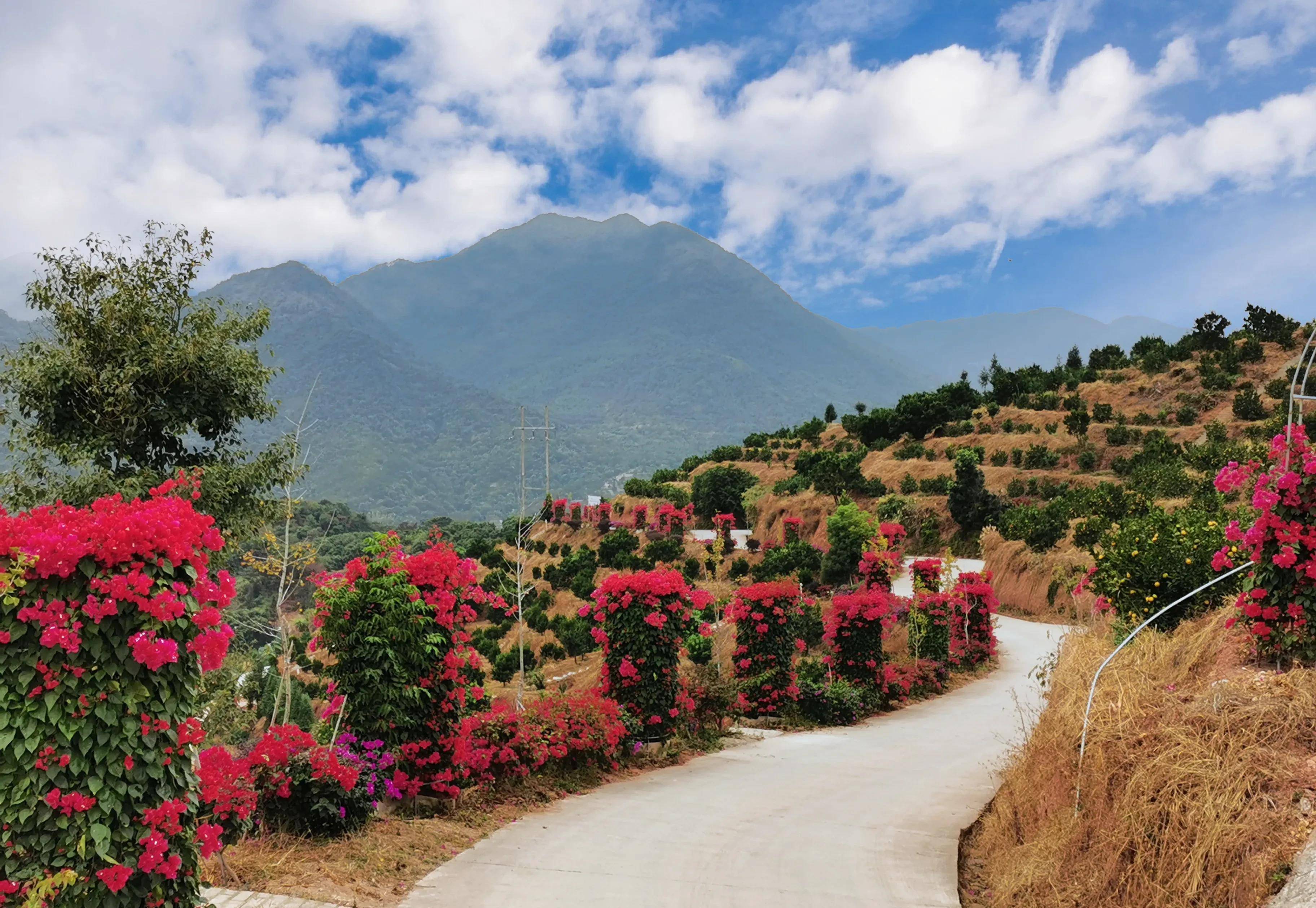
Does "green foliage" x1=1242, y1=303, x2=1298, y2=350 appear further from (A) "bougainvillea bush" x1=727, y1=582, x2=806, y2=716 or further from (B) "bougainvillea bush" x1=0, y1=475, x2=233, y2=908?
(B) "bougainvillea bush" x1=0, y1=475, x2=233, y2=908

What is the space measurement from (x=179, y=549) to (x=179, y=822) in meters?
1.24

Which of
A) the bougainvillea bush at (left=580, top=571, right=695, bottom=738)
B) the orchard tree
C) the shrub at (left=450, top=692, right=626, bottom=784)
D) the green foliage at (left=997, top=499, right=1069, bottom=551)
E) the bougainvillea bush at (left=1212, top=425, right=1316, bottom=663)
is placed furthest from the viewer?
the green foliage at (left=997, top=499, right=1069, bottom=551)

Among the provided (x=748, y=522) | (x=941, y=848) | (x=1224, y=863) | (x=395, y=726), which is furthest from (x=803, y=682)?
(x=748, y=522)

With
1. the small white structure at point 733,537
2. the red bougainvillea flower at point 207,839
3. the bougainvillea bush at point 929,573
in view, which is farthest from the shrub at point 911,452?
the red bougainvillea flower at point 207,839

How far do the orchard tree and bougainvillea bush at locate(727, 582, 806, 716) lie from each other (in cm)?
642

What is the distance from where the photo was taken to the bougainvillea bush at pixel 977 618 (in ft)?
53.3

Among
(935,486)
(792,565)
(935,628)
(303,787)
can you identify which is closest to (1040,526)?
(792,565)

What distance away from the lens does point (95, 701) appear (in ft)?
11.3

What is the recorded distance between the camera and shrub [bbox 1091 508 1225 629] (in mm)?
6988

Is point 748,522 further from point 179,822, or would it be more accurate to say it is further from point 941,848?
point 179,822

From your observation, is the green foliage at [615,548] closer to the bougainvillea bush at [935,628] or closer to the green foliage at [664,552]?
the green foliage at [664,552]

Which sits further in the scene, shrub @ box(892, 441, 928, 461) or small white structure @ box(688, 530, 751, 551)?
shrub @ box(892, 441, 928, 461)

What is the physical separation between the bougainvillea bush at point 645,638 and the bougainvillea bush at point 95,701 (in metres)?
5.58

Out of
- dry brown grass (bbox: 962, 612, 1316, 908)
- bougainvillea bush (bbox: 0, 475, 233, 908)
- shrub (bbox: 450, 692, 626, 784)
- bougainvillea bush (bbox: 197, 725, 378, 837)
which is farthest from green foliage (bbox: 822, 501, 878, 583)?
bougainvillea bush (bbox: 0, 475, 233, 908)
